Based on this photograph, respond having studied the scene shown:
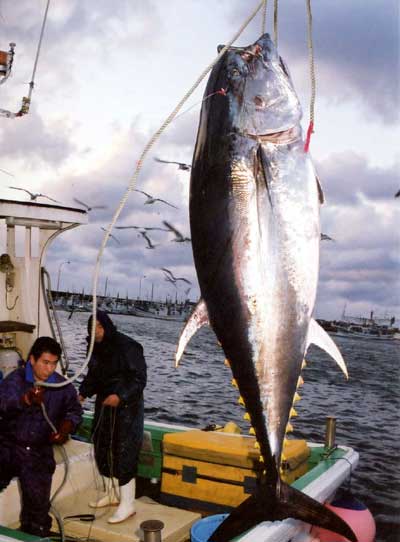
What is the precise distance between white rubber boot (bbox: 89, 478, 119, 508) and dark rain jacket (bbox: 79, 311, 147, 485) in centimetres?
32

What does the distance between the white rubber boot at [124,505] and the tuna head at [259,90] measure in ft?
14.6

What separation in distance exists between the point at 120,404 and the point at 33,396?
3.69ft

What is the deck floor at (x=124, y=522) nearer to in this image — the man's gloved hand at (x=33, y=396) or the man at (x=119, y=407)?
the man at (x=119, y=407)

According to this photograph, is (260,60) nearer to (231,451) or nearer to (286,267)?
(286,267)

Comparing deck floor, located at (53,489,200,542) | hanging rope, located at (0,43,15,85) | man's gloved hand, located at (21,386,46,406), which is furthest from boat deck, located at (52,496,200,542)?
hanging rope, located at (0,43,15,85)

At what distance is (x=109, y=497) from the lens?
604cm

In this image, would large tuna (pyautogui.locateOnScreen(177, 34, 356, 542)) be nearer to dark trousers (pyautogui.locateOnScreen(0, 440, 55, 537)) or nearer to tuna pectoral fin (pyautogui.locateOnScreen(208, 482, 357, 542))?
tuna pectoral fin (pyautogui.locateOnScreen(208, 482, 357, 542))

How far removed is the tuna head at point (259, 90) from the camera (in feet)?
7.09

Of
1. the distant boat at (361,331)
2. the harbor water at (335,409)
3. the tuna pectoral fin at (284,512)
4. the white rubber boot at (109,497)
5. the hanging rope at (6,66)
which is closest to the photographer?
the tuna pectoral fin at (284,512)

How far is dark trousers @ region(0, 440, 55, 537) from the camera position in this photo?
4.87 metres

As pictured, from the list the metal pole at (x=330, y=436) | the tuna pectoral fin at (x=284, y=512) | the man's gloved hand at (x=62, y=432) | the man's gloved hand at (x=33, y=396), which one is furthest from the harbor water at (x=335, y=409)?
the tuna pectoral fin at (x=284, y=512)

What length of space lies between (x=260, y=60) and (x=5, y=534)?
12.0 feet

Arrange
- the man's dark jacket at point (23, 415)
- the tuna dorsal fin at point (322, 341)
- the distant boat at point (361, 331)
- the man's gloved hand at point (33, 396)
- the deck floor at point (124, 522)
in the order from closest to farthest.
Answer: the tuna dorsal fin at point (322, 341) → the man's gloved hand at point (33, 396) → the man's dark jacket at point (23, 415) → the deck floor at point (124, 522) → the distant boat at point (361, 331)

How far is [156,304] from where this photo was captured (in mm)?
127438
